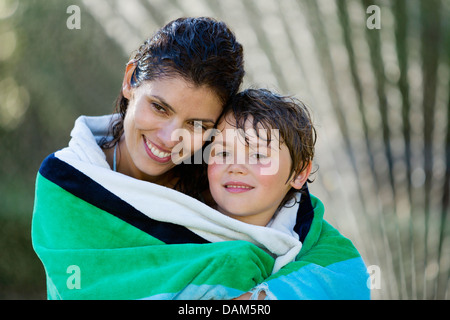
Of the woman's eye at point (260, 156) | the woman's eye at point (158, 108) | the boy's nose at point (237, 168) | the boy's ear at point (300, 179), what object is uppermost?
the woman's eye at point (158, 108)

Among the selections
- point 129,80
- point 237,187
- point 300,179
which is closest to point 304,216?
point 300,179

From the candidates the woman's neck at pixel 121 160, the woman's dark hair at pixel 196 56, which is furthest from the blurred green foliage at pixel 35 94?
the woman's dark hair at pixel 196 56

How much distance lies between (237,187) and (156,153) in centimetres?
27

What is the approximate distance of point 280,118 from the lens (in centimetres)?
161

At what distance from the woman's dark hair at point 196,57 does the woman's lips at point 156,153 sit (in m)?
0.19

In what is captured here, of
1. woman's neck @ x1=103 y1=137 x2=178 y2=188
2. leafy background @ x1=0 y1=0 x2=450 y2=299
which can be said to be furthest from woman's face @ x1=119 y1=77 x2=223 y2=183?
leafy background @ x1=0 y1=0 x2=450 y2=299

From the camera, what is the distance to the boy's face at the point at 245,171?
1554 millimetres

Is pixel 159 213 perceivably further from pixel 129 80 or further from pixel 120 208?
pixel 129 80

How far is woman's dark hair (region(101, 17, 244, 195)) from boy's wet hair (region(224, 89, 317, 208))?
6 centimetres

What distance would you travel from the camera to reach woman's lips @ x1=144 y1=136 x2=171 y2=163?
5.29 ft

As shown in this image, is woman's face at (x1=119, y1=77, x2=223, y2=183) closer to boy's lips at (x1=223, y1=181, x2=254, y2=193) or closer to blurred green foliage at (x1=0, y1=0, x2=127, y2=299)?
boy's lips at (x1=223, y1=181, x2=254, y2=193)

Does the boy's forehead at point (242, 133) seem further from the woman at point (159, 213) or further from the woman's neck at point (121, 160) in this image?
the woman's neck at point (121, 160)

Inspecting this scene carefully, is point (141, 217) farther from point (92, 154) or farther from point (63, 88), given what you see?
point (63, 88)
